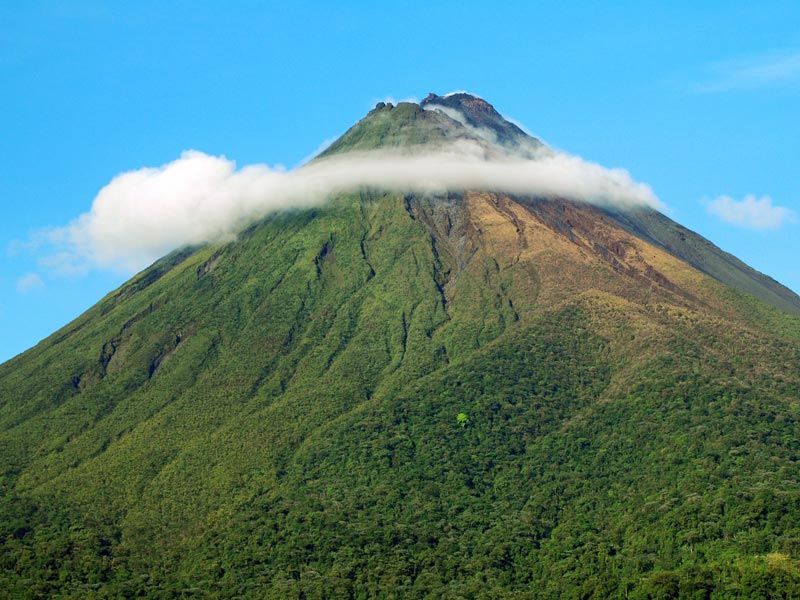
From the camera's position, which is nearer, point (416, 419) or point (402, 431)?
point (402, 431)

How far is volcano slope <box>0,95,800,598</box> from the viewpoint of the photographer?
94.6m

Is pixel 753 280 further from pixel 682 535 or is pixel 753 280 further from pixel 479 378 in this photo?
pixel 682 535

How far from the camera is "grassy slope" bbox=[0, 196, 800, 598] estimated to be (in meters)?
94.6

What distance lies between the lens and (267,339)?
14262cm

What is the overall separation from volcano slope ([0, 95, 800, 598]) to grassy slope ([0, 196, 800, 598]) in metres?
0.34

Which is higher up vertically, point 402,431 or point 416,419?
point 416,419

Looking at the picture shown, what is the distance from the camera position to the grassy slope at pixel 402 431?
310 feet

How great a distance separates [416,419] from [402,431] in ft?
8.83

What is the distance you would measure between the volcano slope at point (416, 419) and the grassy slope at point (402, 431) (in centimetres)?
34

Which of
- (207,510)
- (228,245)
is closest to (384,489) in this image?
(207,510)

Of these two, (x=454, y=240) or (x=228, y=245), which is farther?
(x=228, y=245)

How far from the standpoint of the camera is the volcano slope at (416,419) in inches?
3723

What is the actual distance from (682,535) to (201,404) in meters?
59.6

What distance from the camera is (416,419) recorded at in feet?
396
